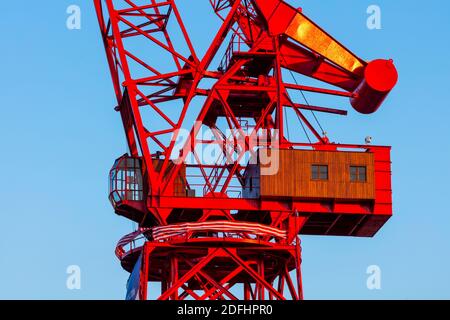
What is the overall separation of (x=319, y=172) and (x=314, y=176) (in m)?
0.40

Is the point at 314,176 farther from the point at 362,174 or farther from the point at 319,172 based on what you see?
the point at 362,174

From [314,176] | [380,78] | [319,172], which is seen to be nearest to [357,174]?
[319,172]

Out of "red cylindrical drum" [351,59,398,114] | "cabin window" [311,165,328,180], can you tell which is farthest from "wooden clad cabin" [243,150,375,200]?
"red cylindrical drum" [351,59,398,114]

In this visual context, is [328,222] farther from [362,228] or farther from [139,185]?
[139,185]

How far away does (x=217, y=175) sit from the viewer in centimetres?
11181

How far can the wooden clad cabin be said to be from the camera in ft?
355

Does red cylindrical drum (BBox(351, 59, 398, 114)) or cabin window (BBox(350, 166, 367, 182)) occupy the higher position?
red cylindrical drum (BBox(351, 59, 398, 114))

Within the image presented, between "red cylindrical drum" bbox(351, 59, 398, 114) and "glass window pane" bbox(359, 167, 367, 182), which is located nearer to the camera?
"glass window pane" bbox(359, 167, 367, 182)

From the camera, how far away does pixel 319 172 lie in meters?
109

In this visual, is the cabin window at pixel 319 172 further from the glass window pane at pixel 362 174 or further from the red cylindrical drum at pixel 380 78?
the red cylindrical drum at pixel 380 78

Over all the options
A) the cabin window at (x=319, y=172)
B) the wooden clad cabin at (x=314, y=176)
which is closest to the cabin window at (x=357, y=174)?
the wooden clad cabin at (x=314, y=176)

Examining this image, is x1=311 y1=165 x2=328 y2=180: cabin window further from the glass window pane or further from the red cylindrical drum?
the red cylindrical drum

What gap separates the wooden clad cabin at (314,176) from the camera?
355 ft
